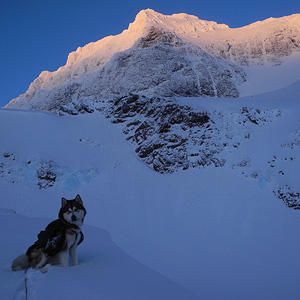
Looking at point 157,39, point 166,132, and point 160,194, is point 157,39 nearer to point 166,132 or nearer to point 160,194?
point 166,132

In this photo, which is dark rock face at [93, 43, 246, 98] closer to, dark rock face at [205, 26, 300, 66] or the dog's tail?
dark rock face at [205, 26, 300, 66]

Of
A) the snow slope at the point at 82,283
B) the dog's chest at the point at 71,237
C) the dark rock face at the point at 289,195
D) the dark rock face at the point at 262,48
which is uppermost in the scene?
the dark rock face at the point at 262,48

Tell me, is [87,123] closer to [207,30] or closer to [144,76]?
[144,76]

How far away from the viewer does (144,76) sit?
41469mm

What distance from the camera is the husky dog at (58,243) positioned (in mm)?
4695

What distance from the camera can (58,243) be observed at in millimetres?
4879

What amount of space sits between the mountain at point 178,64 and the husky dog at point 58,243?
3416 cm

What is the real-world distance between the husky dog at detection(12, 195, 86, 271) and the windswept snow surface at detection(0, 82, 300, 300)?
0.32m

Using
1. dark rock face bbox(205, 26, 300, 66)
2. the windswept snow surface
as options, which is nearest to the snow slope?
the windswept snow surface

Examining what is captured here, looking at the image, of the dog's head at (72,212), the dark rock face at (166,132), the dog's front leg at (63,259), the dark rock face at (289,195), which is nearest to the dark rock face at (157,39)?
the dark rock face at (166,132)

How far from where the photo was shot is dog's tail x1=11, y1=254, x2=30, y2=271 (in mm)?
4523

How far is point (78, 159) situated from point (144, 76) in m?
26.9

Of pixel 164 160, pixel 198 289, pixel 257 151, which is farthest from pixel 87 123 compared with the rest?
pixel 198 289

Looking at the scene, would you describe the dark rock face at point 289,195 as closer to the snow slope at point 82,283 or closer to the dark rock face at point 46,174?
the snow slope at point 82,283
